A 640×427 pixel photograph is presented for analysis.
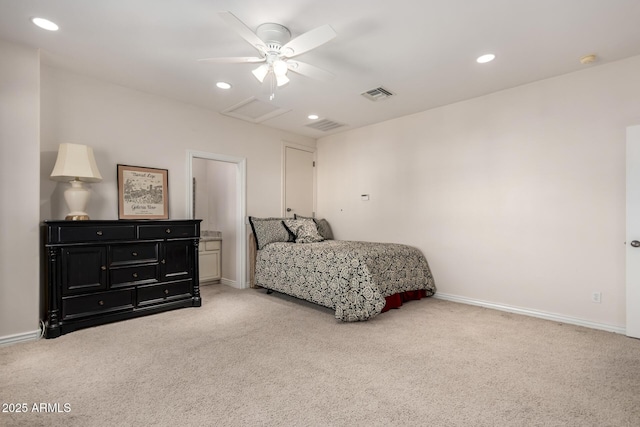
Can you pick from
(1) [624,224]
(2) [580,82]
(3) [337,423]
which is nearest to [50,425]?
(3) [337,423]

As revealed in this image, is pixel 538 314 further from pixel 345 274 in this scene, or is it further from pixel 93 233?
pixel 93 233

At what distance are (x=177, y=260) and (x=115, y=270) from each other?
632 mm

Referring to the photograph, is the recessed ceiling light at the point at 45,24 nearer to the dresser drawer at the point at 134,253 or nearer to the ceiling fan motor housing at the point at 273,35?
the ceiling fan motor housing at the point at 273,35

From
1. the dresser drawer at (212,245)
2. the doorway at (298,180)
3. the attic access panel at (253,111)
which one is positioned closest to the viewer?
the attic access panel at (253,111)

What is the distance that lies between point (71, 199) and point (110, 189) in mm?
523

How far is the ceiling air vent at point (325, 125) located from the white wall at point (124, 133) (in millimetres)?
1007

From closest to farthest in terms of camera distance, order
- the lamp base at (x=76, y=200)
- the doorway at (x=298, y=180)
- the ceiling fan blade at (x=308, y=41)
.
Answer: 1. the ceiling fan blade at (x=308, y=41)
2. the lamp base at (x=76, y=200)
3. the doorway at (x=298, y=180)

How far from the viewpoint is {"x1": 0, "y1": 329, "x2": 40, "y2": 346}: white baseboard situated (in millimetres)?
2612

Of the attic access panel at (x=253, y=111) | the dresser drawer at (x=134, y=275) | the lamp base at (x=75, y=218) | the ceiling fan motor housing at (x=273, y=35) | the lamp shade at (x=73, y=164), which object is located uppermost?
the attic access panel at (x=253, y=111)

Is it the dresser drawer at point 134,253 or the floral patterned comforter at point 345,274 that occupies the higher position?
the dresser drawer at point 134,253

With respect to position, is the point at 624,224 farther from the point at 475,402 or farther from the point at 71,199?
the point at 71,199

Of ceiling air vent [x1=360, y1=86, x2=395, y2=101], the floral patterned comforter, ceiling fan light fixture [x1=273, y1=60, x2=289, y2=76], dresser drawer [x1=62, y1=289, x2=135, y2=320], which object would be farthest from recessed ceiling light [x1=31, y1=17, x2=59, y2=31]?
the floral patterned comforter

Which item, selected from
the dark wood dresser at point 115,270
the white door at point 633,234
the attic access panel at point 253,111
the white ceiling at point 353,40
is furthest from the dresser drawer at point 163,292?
the white door at point 633,234

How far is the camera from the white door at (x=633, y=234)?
2787mm
